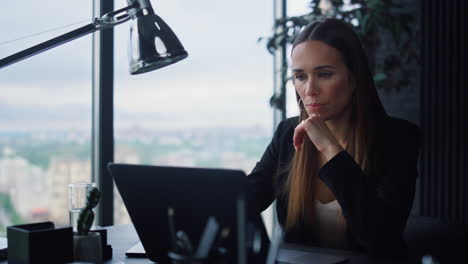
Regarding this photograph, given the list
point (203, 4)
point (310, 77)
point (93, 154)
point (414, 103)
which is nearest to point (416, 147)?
point (310, 77)

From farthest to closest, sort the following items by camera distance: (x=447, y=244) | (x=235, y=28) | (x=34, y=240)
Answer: (x=235, y=28) < (x=447, y=244) < (x=34, y=240)

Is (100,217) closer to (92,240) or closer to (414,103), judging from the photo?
(92,240)

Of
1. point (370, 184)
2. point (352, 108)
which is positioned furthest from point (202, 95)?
point (370, 184)

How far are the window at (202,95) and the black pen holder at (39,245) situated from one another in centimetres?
166

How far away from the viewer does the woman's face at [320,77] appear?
5.24 ft

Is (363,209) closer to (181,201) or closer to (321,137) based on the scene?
(321,137)

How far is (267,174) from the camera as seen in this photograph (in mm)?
1856

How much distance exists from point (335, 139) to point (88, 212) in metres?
0.69

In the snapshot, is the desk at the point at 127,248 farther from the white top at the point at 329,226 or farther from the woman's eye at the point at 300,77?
the woman's eye at the point at 300,77

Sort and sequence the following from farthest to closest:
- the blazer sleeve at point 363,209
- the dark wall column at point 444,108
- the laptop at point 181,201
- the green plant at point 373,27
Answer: the dark wall column at point 444,108
the green plant at point 373,27
the blazer sleeve at point 363,209
the laptop at point 181,201

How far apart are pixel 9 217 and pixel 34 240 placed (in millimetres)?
1484

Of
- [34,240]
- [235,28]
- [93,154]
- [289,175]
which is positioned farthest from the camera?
[235,28]

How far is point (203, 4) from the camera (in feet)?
10.8

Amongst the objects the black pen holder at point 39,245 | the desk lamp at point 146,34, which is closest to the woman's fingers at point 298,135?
the desk lamp at point 146,34
